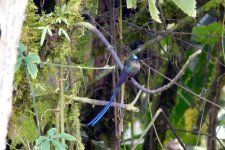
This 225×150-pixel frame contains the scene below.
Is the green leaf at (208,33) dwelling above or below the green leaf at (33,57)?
above

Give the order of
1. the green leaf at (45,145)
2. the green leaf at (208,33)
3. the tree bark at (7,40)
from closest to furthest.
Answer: the tree bark at (7,40)
the green leaf at (45,145)
the green leaf at (208,33)

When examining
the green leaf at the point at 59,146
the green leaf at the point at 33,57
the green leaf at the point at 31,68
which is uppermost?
the green leaf at the point at 33,57

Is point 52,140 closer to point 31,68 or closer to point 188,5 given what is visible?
point 31,68

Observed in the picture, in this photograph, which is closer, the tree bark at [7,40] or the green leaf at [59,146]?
the tree bark at [7,40]

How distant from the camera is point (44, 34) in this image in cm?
131

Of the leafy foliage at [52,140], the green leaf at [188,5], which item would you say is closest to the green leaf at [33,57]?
the leafy foliage at [52,140]

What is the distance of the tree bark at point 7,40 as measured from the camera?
0.78m

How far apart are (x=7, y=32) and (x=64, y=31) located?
0.57 metres

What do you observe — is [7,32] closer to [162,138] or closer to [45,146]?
[45,146]

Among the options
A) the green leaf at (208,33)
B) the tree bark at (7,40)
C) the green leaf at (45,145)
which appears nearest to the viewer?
the tree bark at (7,40)

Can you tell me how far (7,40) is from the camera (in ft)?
2.58

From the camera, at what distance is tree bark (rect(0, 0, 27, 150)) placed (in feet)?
2.55

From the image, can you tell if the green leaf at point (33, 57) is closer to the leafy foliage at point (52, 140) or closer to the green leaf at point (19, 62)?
the green leaf at point (19, 62)

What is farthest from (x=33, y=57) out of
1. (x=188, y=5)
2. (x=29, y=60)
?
(x=188, y=5)
